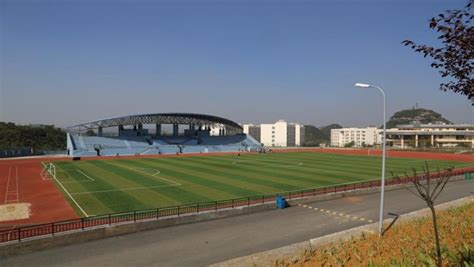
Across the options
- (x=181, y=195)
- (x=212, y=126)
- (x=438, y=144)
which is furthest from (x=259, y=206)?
(x=438, y=144)

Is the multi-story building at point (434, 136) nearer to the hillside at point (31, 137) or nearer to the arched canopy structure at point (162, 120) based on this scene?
the arched canopy structure at point (162, 120)

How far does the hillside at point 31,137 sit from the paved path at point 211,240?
303 feet

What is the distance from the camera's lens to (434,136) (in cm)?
12900

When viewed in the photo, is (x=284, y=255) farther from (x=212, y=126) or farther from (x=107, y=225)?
(x=212, y=126)

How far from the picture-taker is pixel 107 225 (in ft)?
62.7

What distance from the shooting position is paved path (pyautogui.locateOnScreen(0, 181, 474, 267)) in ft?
50.3

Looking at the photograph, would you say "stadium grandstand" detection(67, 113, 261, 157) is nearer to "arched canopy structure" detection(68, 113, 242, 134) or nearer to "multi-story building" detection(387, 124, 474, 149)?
"arched canopy structure" detection(68, 113, 242, 134)

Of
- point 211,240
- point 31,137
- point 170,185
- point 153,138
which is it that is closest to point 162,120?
point 153,138

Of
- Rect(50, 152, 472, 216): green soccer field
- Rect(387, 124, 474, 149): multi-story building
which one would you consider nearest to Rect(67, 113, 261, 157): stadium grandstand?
Rect(50, 152, 472, 216): green soccer field

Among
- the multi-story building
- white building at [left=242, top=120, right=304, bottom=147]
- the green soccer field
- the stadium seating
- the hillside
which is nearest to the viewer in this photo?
the green soccer field

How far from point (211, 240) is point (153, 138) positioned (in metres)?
88.5

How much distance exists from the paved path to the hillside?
Answer: 9240 centimetres

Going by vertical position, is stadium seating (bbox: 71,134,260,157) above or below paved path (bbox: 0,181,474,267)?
above

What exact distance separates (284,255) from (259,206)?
11035mm
